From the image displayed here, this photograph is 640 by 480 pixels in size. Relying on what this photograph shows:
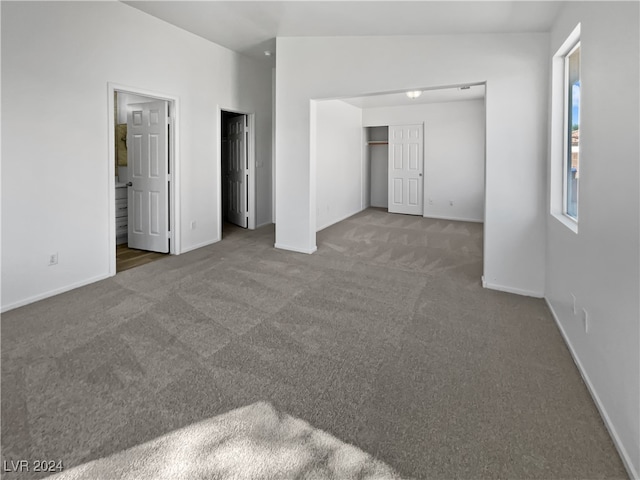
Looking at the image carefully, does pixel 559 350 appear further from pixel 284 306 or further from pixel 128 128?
pixel 128 128

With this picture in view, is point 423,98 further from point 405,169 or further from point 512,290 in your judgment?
point 512,290

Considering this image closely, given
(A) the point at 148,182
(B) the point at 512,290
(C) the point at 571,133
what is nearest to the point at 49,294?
(A) the point at 148,182

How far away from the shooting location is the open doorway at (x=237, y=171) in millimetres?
6324

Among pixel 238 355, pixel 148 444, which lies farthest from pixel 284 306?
pixel 148 444

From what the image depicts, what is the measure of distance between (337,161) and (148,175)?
12.2 feet

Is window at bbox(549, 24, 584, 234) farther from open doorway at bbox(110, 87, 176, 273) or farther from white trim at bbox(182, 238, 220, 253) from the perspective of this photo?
white trim at bbox(182, 238, 220, 253)

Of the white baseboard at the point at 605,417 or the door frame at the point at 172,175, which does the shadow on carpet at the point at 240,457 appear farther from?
the door frame at the point at 172,175

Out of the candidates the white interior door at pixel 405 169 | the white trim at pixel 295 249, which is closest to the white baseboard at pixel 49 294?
the white trim at pixel 295 249

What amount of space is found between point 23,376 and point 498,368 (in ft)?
9.02

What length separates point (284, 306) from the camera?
3.17 meters

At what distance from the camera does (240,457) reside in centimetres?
152

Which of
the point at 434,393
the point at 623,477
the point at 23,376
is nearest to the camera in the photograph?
the point at 623,477

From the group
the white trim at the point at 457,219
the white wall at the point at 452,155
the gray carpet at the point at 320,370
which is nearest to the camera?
the gray carpet at the point at 320,370

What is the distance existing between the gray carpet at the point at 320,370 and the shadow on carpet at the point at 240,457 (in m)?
0.06
